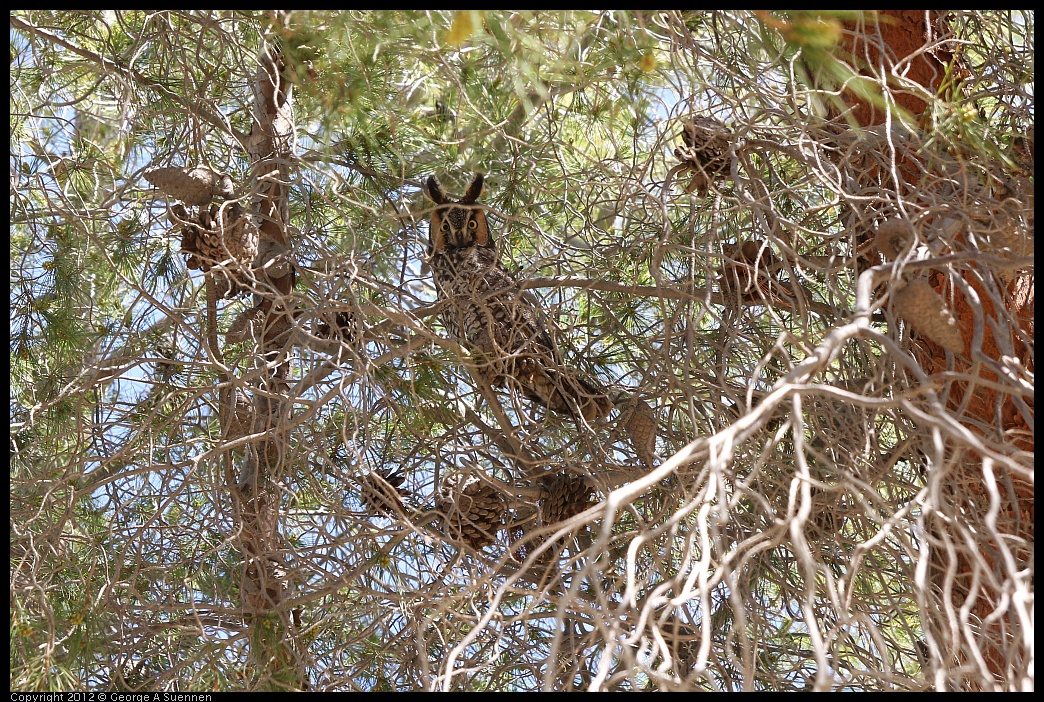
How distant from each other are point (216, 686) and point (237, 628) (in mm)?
115

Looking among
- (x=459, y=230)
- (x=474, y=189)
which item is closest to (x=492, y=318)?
(x=474, y=189)

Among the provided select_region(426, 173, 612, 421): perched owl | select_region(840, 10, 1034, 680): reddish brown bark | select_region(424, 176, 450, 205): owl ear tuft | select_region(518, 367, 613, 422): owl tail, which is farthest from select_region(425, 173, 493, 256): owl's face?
select_region(840, 10, 1034, 680): reddish brown bark

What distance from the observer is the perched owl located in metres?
1.71

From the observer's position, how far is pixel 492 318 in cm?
164

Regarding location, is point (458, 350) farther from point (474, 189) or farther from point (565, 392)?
point (474, 189)

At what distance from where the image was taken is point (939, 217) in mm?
1284

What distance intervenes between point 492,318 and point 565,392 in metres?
0.27

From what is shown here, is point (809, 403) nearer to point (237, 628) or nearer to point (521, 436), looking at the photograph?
point (521, 436)

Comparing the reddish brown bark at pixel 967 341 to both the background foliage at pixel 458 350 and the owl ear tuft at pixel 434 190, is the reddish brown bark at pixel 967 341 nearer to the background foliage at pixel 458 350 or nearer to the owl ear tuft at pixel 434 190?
the background foliage at pixel 458 350

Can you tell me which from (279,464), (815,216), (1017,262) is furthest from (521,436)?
(1017,262)

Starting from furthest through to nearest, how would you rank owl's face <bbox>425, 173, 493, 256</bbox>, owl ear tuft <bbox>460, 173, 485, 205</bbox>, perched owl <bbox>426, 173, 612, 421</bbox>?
owl's face <bbox>425, 173, 493, 256</bbox> < owl ear tuft <bbox>460, 173, 485, 205</bbox> < perched owl <bbox>426, 173, 612, 421</bbox>

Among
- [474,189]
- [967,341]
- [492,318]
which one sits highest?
[474,189]

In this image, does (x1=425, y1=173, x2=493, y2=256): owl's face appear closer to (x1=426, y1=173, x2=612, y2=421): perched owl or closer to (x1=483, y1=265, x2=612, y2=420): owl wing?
(x1=426, y1=173, x2=612, y2=421): perched owl

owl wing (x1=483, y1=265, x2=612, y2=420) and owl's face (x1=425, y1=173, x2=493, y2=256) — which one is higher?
owl's face (x1=425, y1=173, x2=493, y2=256)
